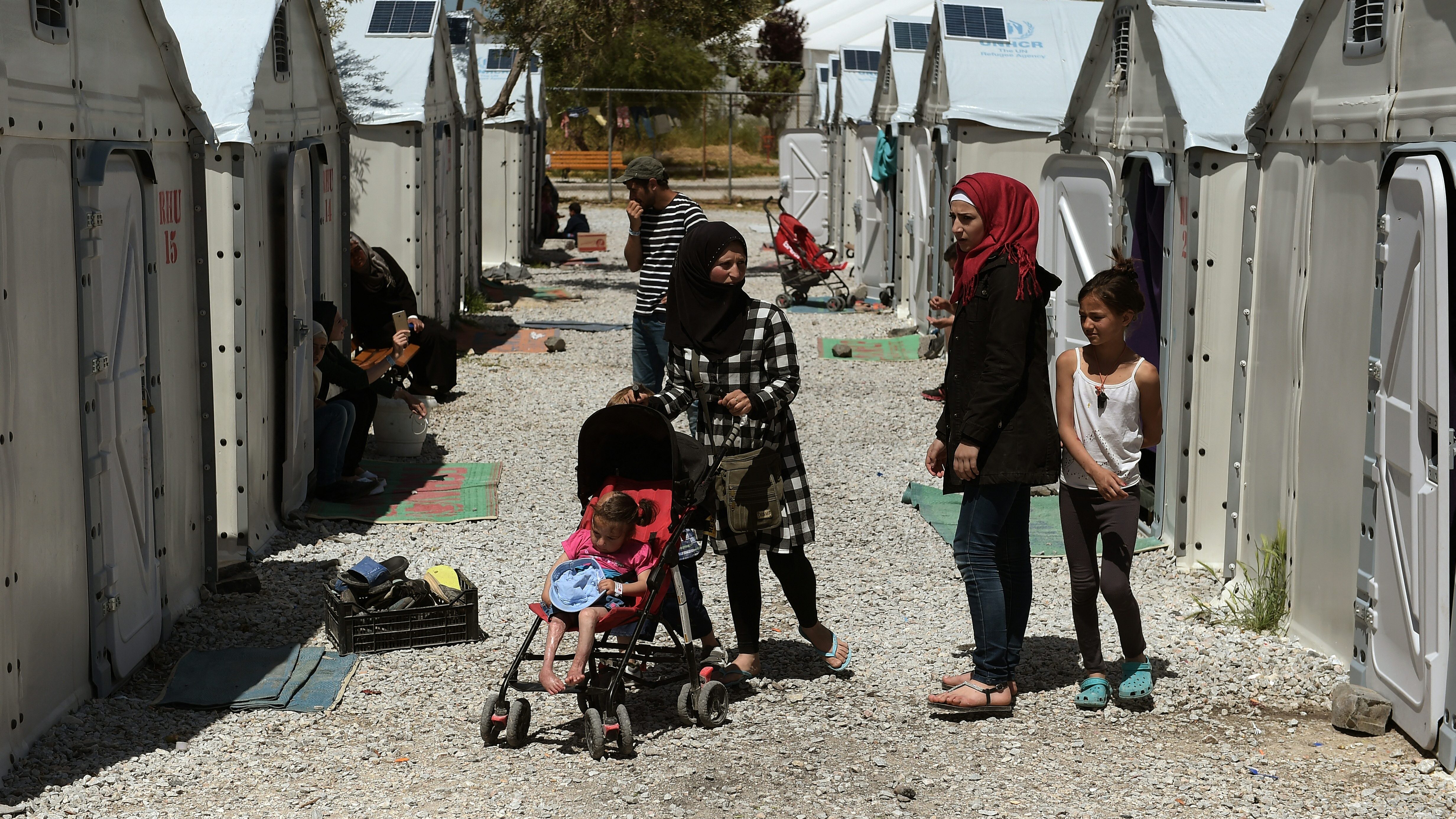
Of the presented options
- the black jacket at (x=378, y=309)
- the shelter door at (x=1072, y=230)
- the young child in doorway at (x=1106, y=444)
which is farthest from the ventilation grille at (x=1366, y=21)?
the black jacket at (x=378, y=309)

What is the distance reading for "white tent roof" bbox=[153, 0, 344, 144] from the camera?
678 centimetres

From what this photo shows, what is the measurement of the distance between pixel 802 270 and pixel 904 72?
2.89m

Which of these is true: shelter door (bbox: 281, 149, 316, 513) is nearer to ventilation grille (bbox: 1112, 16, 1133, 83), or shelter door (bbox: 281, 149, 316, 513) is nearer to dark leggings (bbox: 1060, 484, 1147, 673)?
dark leggings (bbox: 1060, 484, 1147, 673)

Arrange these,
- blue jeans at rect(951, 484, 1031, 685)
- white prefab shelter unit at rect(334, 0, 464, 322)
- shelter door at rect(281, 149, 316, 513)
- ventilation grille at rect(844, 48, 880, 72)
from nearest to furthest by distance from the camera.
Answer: blue jeans at rect(951, 484, 1031, 685) < shelter door at rect(281, 149, 316, 513) < white prefab shelter unit at rect(334, 0, 464, 322) < ventilation grille at rect(844, 48, 880, 72)

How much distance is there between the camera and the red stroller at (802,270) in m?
17.8

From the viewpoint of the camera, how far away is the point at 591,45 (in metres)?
19.2

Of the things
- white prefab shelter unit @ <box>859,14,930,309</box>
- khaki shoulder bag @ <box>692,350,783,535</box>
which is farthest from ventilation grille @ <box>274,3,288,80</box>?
white prefab shelter unit @ <box>859,14,930,309</box>

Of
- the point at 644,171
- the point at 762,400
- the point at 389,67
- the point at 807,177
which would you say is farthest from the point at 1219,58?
the point at 807,177

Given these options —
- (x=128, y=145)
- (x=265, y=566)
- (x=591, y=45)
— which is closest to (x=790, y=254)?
(x=591, y=45)

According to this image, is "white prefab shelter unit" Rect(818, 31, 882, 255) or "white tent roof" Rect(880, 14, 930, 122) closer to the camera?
"white tent roof" Rect(880, 14, 930, 122)

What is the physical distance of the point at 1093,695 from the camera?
5207 millimetres

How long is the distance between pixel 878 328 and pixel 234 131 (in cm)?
1043

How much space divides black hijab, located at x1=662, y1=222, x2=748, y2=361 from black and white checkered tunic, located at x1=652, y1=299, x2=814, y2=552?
0.04m

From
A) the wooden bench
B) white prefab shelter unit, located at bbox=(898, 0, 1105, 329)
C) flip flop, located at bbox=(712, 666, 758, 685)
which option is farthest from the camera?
the wooden bench
